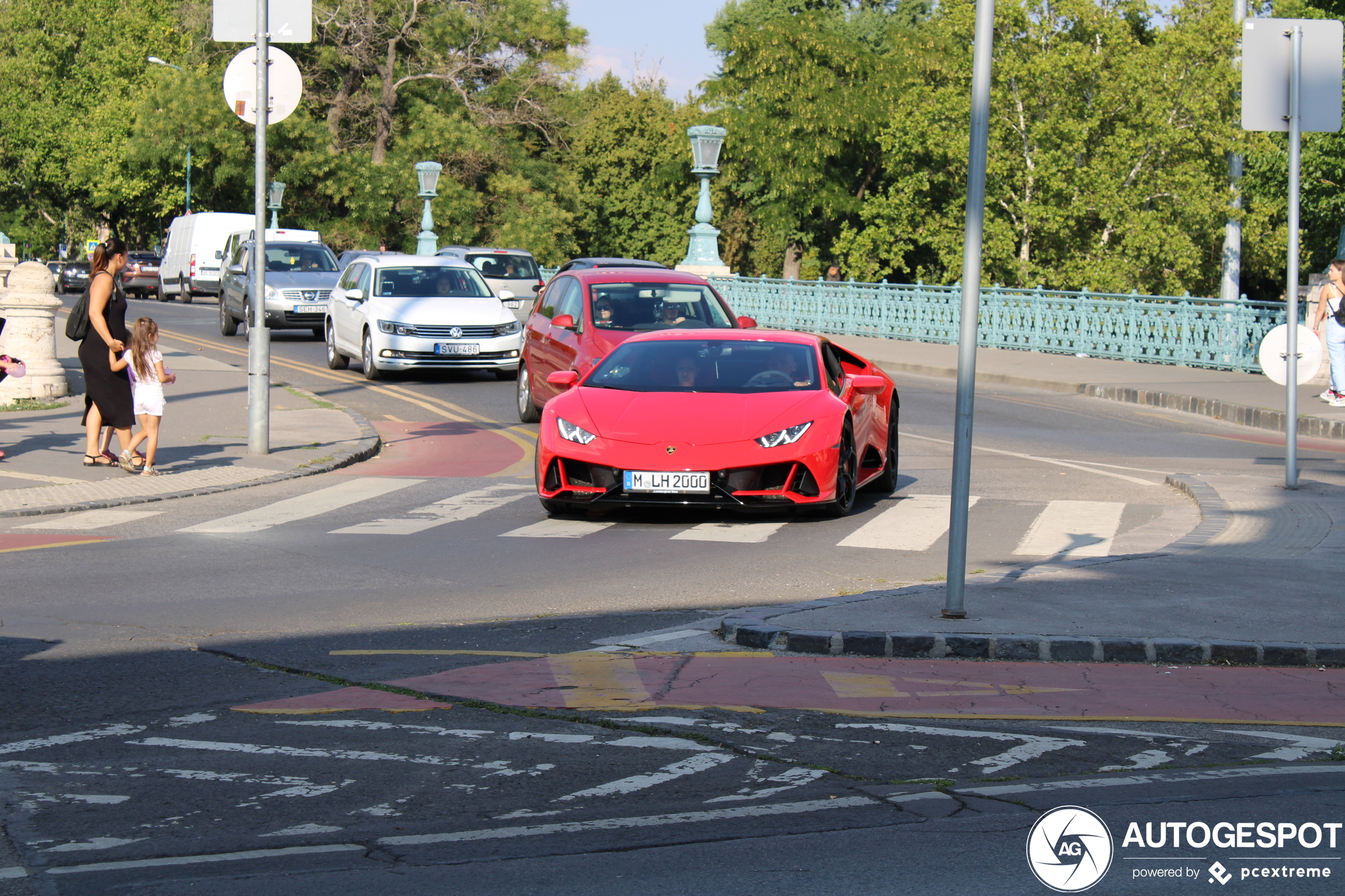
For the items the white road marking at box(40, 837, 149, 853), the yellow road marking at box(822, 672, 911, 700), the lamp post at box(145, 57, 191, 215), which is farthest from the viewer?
the lamp post at box(145, 57, 191, 215)

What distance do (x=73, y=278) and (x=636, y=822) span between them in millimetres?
66818

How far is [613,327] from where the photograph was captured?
17422mm

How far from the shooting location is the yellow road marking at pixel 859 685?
6.61 metres

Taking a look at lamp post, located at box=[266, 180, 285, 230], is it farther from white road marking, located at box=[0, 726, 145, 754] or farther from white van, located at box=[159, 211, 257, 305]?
white road marking, located at box=[0, 726, 145, 754]

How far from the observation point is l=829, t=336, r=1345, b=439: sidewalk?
66.8 ft

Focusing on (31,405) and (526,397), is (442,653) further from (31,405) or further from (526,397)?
(31,405)

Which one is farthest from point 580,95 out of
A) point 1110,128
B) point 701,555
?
point 701,555

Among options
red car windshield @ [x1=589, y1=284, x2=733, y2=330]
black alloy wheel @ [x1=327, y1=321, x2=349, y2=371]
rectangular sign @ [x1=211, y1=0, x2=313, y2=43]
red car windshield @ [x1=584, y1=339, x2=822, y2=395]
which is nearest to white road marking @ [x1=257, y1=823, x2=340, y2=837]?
red car windshield @ [x1=584, y1=339, x2=822, y2=395]

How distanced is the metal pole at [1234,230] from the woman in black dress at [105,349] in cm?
2956

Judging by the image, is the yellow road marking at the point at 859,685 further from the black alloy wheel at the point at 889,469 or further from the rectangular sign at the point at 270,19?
the rectangular sign at the point at 270,19

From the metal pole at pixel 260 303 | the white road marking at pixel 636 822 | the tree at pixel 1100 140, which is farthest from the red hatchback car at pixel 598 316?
the tree at pixel 1100 140

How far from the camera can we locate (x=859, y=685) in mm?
6781

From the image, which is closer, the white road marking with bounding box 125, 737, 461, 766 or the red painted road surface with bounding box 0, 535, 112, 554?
the white road marking with bounding box 125, 737, 461, 766

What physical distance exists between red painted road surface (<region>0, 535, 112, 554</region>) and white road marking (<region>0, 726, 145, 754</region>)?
15.8 ft
